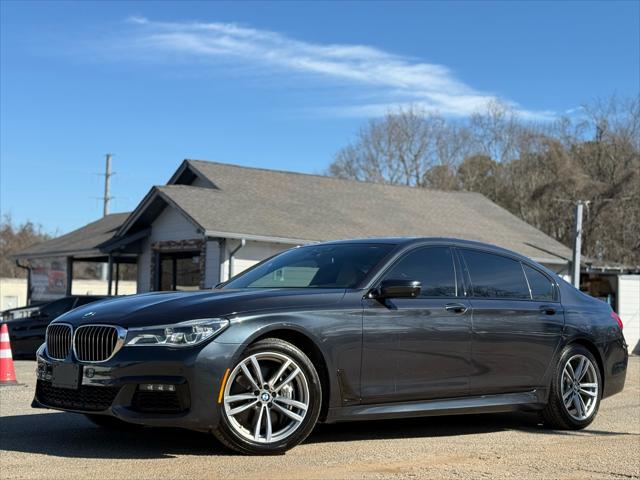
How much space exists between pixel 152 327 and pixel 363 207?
22.0 m

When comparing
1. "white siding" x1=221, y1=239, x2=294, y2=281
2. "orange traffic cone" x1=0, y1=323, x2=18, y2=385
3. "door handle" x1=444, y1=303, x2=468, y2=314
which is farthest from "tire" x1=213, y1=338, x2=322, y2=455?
"white siding" x1=221, y1=239, x2=294, y2=281

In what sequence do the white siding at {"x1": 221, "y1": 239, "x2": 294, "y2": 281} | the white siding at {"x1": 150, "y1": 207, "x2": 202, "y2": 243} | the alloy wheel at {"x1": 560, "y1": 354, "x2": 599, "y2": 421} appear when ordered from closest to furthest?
the alloy wheel at {"x1": 560, "y1": 354, "x2": 599, "y2": 421} → the white siding at {"x1": 221, "y1": 239, "x2": 294, "y2": 281} → the white siding at {"x1": 150, "y1": 207, "x2": 202, "y2": 243}

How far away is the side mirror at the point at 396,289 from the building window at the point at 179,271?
1644 cm

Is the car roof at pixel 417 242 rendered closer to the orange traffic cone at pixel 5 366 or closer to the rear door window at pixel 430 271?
the rear door window at pixel 430 271

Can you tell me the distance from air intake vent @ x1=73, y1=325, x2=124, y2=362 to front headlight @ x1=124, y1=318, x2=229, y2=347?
A: 114mm

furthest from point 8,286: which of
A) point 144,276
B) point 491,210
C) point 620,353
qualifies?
Result: point 620,353

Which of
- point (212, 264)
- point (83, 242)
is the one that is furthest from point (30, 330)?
point (83, 242)

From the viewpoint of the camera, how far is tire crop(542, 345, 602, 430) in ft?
25.3

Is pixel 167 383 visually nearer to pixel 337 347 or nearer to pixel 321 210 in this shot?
pixel 337 347

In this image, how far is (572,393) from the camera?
25.9 feet

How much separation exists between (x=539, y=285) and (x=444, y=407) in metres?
1.71

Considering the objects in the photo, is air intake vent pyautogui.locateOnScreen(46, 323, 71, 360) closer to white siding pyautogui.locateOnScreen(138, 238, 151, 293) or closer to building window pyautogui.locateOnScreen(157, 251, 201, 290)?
building window pyautogui.locateOnScreen(157, 251, 201, 290)

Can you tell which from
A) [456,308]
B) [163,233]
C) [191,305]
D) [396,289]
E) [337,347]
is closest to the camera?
[191,305]

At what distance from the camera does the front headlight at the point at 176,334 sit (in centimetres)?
575
